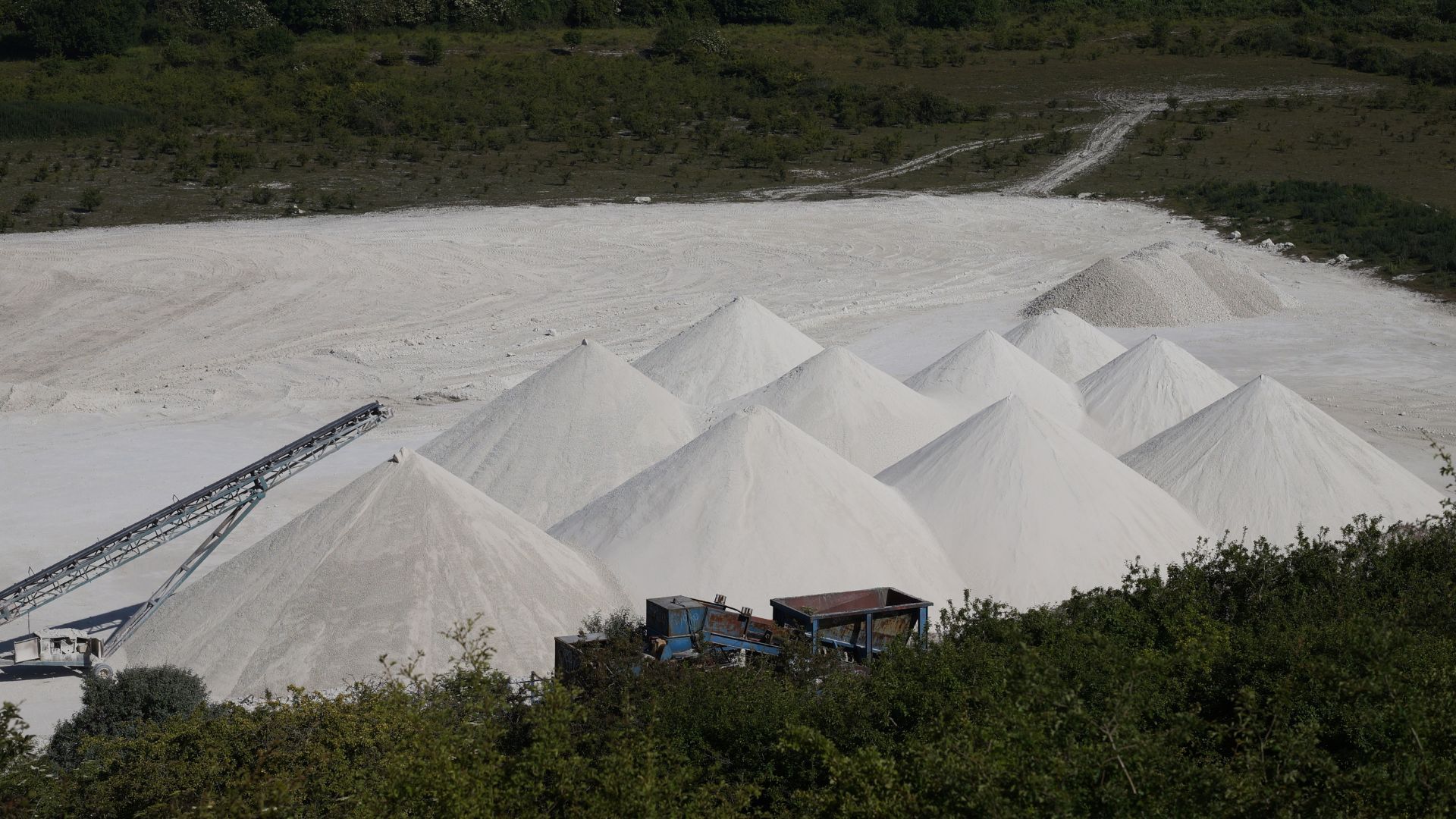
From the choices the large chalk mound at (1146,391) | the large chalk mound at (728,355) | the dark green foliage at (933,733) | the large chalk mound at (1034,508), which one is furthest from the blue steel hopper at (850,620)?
the large chalk mound at (728,355)

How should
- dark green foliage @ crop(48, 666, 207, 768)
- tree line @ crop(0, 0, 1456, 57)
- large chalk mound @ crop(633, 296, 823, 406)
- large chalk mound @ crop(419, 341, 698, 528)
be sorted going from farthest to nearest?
tree line @ crop(0, 0, 1456, 57) → large chalk mound @ crop(633, 296, 823, 406) → large chalk mound @ crop(419, 341, 698, 528) → dark green foliage @ crop(48, 666, 207, 768)

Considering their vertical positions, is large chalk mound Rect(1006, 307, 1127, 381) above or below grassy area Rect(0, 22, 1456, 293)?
below

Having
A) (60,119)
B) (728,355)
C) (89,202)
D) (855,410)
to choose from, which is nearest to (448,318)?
(728,355)

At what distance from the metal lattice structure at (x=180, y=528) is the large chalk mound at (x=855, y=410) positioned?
26.1 ft

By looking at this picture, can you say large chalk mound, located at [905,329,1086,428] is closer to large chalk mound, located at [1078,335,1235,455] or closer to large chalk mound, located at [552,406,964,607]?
large chalk mound, located at [1078,335,1235,455]

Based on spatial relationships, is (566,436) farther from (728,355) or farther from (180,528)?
(180,528)

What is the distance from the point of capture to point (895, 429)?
26.3m

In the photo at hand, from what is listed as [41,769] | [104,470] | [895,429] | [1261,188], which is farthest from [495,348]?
[1261,188]

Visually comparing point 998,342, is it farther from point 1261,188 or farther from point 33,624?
point 1261,188

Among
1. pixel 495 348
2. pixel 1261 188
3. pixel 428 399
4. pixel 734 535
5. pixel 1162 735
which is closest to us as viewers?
pixel 1162 735

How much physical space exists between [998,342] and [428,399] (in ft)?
40.8

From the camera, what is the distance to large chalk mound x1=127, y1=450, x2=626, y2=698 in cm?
1769

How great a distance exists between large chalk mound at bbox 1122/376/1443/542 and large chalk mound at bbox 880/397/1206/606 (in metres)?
1.02

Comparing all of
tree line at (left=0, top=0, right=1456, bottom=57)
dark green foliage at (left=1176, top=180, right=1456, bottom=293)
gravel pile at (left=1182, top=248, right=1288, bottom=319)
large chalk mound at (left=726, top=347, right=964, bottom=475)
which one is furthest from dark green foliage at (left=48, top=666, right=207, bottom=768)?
tree line at (left=0, top=0, right=1456, bottom=57)
